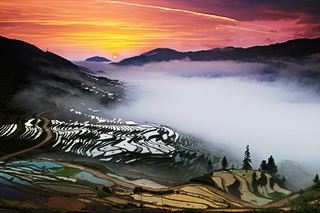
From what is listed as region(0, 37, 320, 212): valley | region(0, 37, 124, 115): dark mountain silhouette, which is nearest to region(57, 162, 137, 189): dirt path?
region(0, 37, 320, 212): valley

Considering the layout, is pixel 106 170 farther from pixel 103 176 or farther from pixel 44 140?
pixel 44 140

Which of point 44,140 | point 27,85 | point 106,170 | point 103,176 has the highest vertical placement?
point 27,85

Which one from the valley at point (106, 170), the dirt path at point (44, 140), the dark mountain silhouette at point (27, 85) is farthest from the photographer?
the dark mountain silhouette at point (27, 85)

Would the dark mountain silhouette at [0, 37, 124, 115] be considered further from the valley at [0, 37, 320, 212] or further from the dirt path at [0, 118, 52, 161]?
the dirt path at [0, 118, 52, 161]

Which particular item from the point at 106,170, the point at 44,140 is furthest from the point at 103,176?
the point at 44,140

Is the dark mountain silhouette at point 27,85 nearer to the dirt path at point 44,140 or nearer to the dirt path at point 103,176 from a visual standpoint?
the dirt path at point 44,140

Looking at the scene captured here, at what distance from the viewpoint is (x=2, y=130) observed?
230 ft

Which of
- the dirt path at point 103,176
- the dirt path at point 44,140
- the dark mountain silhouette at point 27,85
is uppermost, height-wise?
the dark mountain silhouette at point 27,85

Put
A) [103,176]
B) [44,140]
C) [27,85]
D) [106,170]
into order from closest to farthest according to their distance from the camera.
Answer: [103,176]
[106,170]
[44,140]
[27,85]

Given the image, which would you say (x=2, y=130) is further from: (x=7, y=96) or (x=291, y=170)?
(x=291, y=170)

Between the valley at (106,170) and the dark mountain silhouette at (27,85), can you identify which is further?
the dark mountain silhouette at (27,85)

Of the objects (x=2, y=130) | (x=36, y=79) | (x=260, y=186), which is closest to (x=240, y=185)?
(x=260, y=186)

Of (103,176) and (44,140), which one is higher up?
(103,176)

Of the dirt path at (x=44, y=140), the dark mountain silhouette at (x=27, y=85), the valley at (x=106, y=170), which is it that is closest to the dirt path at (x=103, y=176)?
the valley at (x=106, y=170)
